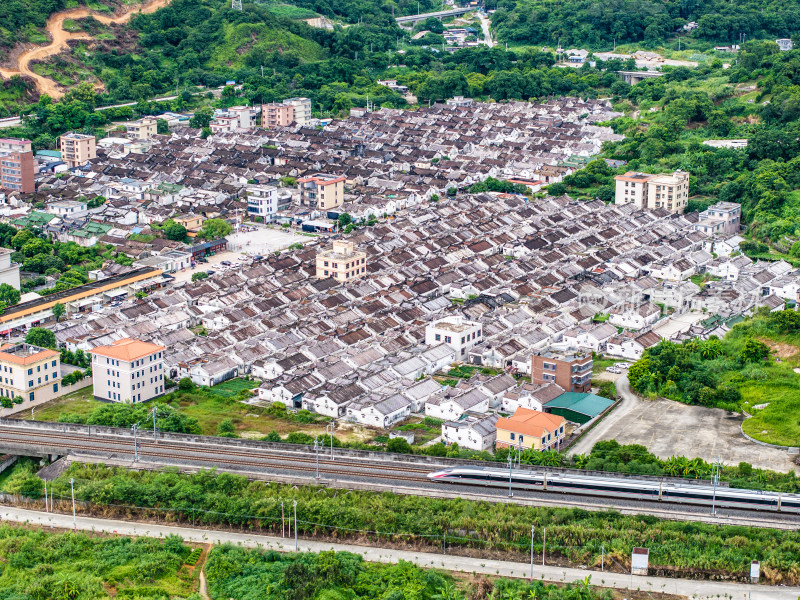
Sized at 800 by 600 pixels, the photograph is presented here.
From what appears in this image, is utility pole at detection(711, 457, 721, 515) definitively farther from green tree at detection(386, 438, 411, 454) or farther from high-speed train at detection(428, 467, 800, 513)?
green tree at detection(386, 438, 411, 454)

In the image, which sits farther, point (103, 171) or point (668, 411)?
point (103, 171)

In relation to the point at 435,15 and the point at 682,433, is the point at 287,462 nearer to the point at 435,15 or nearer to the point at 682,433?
the point at 682,433

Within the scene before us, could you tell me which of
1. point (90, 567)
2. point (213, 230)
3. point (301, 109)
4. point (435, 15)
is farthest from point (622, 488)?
point (435, 15)

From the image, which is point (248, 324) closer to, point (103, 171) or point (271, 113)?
point (103, 171)

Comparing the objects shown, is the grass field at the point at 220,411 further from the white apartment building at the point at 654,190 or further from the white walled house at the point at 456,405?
the white apartment building at the point at 654,190

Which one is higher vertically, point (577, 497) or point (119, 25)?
point (119, 25)

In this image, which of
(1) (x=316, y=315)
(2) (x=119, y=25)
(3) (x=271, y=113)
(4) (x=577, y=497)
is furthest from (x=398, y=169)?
(4) (x=577, y=497)

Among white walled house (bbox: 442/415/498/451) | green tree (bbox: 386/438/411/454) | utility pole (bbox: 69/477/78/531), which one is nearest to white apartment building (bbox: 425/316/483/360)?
white walled house (bbox: 442/415/498/451)
